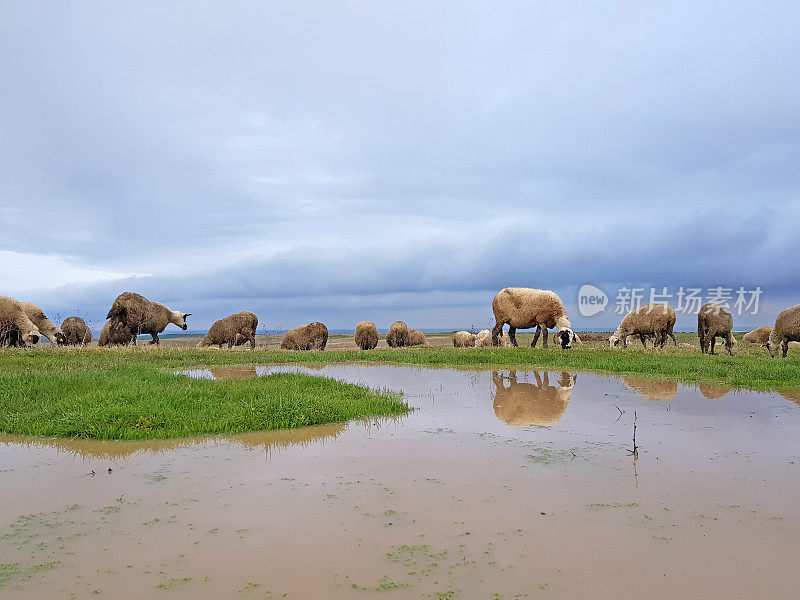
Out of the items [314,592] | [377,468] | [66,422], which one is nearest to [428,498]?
[377,468]

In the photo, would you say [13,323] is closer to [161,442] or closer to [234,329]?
[234,329]

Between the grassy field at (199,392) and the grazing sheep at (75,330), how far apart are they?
56.9ft

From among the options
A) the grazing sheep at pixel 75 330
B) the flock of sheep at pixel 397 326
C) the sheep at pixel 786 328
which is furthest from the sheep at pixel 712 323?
the grazing sheep at pixel 75 330

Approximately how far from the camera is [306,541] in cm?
406

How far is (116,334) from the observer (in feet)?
103

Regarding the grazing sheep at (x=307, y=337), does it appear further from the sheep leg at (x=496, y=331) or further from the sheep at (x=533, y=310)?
the sheep at (x=533, y=310)

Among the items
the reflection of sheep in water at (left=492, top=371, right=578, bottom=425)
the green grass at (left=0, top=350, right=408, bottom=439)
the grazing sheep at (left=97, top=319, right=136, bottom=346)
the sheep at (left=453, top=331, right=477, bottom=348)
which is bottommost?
the reflection of sheep in water at (left=492, top=371, right=578, bottom=425)

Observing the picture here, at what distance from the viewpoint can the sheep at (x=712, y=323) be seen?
23.8m

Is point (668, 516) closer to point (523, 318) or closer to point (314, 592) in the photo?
point (314, 592)

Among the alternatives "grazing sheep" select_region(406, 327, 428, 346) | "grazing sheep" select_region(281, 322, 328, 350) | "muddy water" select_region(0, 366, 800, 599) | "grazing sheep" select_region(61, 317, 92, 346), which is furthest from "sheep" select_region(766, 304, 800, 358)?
"grazing sheep" select_region(61, 317, 92, 346)

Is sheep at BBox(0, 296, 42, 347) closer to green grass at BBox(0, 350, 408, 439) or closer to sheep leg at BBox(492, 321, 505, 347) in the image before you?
green grass at BBox(0, 350, 408, 439)

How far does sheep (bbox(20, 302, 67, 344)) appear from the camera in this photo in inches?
1123

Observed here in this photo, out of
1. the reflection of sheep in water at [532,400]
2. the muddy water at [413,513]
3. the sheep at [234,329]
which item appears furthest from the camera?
the sheep at [234,329]

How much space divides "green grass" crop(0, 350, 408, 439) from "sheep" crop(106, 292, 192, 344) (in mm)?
17647
